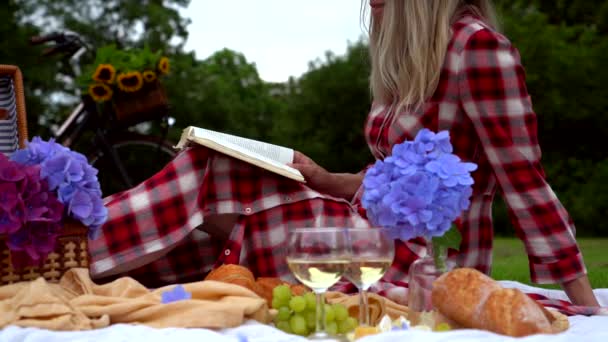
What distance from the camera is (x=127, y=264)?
2.71 m

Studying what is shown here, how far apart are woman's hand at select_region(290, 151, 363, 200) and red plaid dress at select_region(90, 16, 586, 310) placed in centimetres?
10

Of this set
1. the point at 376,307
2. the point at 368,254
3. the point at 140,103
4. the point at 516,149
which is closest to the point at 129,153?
the point at 140,103

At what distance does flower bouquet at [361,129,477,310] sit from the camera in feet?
6.27

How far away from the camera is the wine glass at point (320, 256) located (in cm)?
173

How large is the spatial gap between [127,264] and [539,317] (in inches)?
52.9

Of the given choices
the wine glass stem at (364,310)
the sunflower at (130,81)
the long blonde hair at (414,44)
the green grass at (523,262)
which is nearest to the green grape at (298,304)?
the wine glass stem at (364,310)

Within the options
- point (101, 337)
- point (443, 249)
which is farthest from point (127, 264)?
point (443, 249)

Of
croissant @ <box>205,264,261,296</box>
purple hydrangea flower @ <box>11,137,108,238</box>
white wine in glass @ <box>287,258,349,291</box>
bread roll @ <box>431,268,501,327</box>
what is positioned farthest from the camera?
croissant @ <box>205,264,261,296</box>

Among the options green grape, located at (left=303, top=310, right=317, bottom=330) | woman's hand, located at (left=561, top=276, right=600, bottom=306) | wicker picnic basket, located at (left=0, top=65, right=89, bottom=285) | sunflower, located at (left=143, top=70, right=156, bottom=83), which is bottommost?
woman's hand, located at (left=561, top=276, right=600, bottom=306)

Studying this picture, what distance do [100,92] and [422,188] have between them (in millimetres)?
4244

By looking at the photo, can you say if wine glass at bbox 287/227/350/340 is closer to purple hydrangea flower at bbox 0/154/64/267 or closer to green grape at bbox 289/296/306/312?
green grape at bbox 289/296/306/312

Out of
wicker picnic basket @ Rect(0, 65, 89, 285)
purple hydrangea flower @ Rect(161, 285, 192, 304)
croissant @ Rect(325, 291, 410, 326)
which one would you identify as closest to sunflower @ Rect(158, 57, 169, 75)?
wicker picnic basket @ Rect(0, 65, 89, 285)

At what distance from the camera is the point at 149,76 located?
5773 mm

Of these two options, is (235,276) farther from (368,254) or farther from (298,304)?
(368,254)
